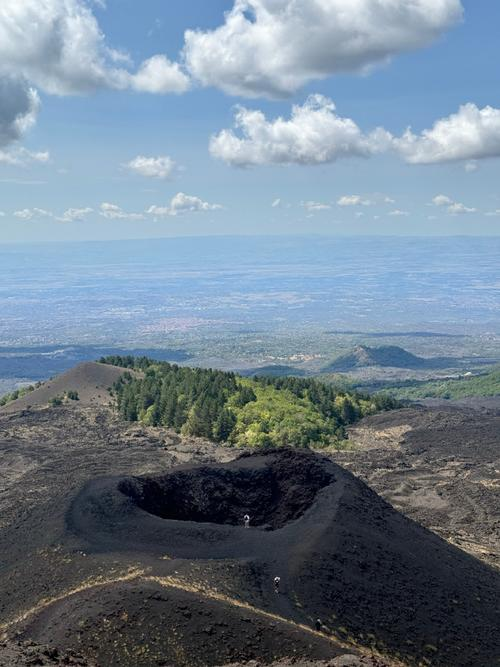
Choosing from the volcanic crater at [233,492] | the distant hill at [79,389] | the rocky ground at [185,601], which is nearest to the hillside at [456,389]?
the distant hill at [79,389]

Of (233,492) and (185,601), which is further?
(233,492)

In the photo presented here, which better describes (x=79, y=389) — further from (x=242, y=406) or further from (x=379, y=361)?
(x=379, y=361)

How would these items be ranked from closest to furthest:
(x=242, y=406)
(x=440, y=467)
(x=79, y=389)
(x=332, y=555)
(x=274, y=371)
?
1. (x=332, y=555)
2. (x=440, y=467)
3. (x=242, y=406)
4. (x=79, y=389)
5. (x=274, y=371)

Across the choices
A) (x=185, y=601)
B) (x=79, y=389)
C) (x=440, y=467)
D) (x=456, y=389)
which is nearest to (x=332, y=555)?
(x=185, y=601)

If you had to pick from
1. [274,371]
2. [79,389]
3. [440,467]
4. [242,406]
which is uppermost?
[79,389]

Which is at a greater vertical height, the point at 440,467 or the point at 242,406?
the point at 242,406

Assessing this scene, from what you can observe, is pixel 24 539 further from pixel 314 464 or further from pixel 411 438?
pixel 411 438

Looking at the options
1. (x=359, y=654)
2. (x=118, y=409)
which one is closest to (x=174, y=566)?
(x=359, y=654)
